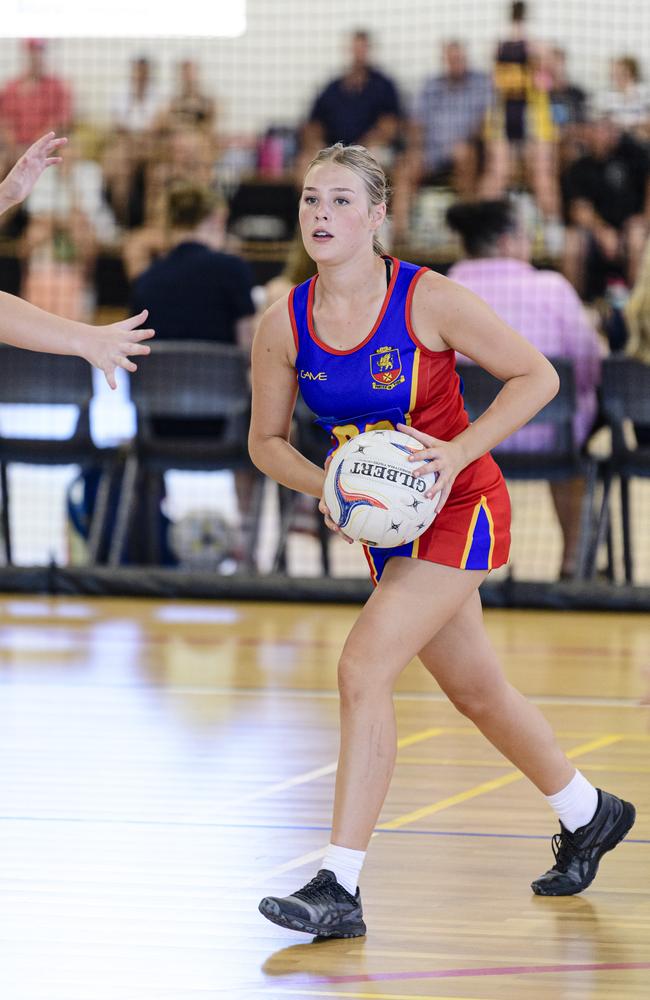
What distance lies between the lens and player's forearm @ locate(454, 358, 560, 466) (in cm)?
328

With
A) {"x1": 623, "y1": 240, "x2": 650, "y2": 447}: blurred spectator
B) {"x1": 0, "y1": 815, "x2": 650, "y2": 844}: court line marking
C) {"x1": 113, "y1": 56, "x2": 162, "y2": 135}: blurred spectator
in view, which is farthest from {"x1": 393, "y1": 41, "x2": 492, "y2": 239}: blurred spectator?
{"x1": 0, "y1": 815, "x2": 650, "y2": 844}: court line marking

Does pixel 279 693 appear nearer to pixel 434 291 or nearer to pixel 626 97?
pixel 434 291

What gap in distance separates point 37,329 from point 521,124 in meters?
8.88

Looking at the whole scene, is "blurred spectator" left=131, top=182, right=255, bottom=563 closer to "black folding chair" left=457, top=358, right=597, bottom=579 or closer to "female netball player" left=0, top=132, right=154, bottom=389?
"black folding chair" left=457, top=358, right=597, bottom=579

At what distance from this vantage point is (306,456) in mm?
8258

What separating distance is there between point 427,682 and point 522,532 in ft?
15.6

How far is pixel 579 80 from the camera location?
12617 millimetres

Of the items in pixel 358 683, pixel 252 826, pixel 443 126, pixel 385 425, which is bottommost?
pixel 252 826

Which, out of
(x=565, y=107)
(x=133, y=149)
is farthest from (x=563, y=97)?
(x=133, y=149)

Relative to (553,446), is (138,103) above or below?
above

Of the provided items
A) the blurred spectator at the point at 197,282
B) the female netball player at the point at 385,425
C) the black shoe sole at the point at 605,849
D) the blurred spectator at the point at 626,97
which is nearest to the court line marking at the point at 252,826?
the black shoe sole at the point at 605,849

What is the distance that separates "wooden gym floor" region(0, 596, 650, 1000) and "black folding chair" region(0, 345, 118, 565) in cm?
139

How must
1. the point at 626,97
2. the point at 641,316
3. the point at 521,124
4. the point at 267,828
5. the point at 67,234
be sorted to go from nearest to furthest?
the point at 267,828, the point at 641,316, the point at 521,124, the point at 67,234, the point at 626,97

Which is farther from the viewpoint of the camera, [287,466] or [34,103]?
[34,103]
